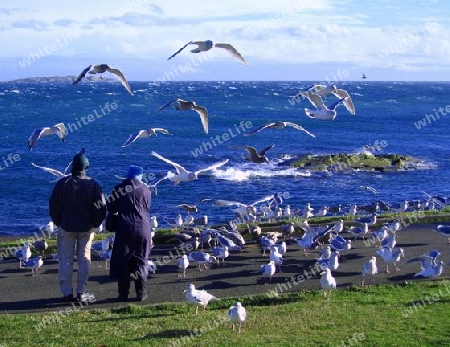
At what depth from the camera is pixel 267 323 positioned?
840cm

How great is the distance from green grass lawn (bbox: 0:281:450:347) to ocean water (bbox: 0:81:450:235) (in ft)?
15.6

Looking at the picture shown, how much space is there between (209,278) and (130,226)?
8.73ft

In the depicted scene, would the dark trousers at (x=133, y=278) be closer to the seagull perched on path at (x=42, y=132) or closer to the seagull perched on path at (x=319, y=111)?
the seagull perched on path at (x=42, y=132)

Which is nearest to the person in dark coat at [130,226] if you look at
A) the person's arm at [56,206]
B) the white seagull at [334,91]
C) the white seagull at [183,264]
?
the person's arm at [56,206]

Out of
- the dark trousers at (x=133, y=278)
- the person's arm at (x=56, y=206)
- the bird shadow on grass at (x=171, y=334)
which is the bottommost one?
the dark trousers at (x=133, y=278)

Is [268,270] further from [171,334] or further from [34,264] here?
[34,264]

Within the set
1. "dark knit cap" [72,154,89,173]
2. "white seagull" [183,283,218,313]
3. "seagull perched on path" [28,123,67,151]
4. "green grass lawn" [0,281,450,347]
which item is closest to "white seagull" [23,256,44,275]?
"seagull perched on path" [28,123,67,151]

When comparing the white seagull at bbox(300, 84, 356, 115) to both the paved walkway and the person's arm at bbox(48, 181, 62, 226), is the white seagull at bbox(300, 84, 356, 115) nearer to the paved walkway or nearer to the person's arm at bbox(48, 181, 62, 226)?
the paved walkway

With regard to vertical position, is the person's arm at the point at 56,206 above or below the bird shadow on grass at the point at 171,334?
above

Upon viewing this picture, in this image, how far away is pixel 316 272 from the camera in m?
11.6

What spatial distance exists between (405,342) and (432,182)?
94.7 feet

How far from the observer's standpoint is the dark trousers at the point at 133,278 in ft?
31.1

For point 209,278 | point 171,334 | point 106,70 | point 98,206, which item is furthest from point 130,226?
point 106,70

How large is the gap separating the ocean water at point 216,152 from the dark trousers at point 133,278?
4.39 meters
